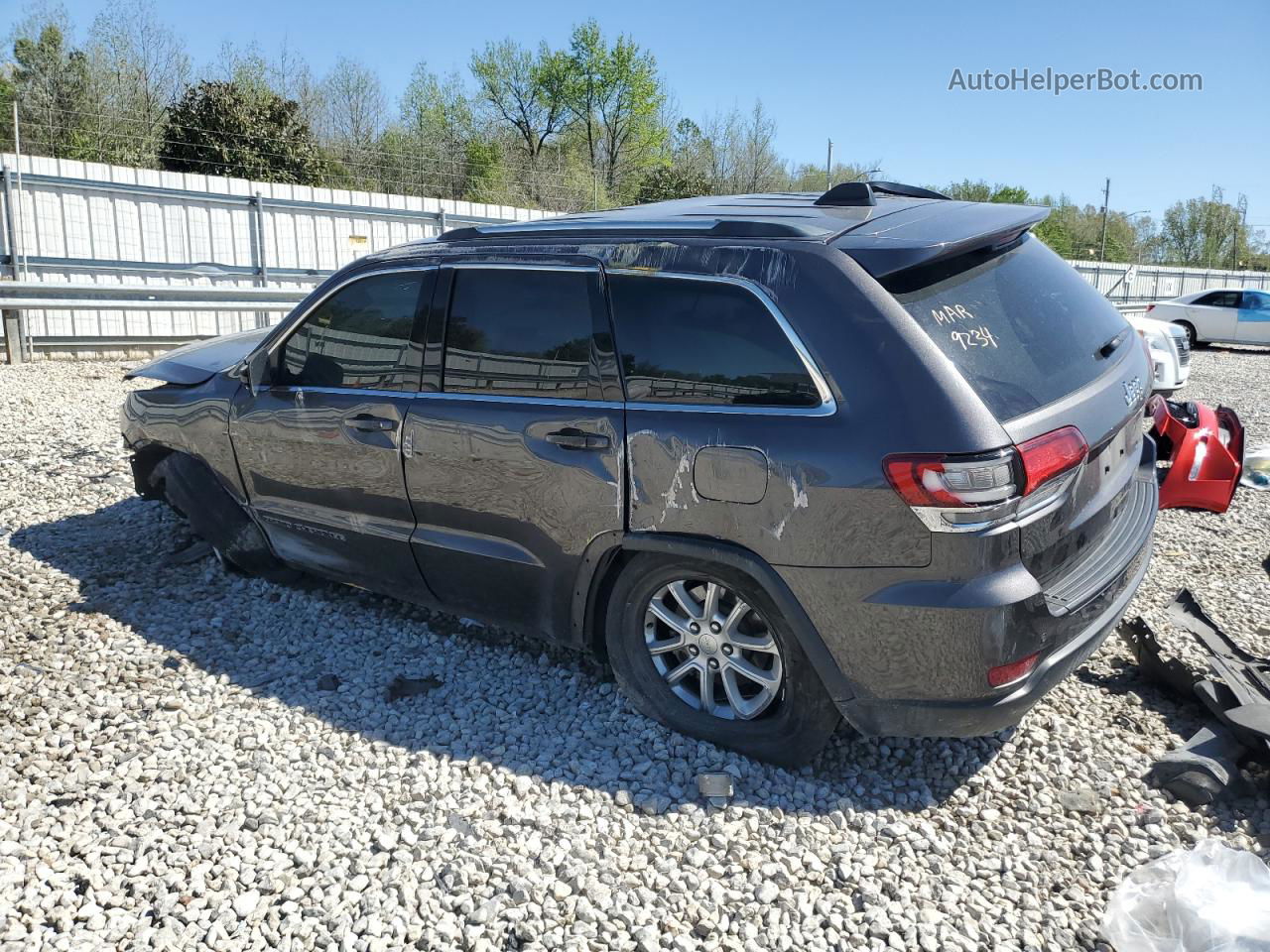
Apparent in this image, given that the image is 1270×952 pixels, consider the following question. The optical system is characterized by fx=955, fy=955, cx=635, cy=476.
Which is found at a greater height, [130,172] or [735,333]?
[130,172]

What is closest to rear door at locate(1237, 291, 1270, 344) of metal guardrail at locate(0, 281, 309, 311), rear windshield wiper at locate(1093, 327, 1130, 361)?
metal guardrail at locate(0, 281, 309, 311)

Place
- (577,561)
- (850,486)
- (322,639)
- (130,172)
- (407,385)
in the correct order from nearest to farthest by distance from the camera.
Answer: (850,486), (577,561), (407,385), (322,639), (130,172)

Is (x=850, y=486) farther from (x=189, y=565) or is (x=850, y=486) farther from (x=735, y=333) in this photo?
(x=189, y=565)

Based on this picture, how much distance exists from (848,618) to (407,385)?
2063mm

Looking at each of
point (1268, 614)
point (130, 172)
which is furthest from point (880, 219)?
point (130, 172)

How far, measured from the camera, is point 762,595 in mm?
3162

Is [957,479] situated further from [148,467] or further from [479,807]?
[148,467]

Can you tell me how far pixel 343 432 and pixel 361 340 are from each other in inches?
16.3

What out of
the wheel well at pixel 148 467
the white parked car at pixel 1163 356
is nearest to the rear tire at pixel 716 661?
the wheel well at pixel 148 467

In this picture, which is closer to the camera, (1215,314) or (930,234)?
(930,234)

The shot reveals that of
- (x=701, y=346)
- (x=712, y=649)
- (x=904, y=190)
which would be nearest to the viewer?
(x=701, y=346)

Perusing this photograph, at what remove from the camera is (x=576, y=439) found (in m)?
3.41

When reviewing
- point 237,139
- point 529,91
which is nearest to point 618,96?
point 529,91

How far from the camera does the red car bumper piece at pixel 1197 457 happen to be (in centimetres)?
488
